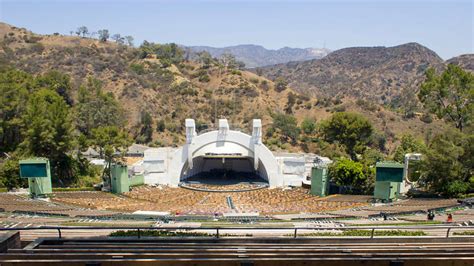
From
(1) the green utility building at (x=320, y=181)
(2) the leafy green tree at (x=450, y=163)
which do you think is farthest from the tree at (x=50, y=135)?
(2) the leafy green tree at (x=450, y=163)

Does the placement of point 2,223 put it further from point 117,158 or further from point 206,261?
point 117,158

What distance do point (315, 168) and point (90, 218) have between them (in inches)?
994

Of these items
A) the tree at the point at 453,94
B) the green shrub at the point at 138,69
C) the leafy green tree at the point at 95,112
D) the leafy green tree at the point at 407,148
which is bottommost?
the leafy green tree at the point at 407,148

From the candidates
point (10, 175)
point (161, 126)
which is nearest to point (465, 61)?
point (161, 126)

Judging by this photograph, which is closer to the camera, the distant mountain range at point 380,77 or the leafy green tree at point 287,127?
the leafy green tree at point 287,127

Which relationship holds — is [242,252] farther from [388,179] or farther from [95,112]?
[95,112]

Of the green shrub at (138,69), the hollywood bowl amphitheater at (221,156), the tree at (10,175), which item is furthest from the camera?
the green shrub at (138,69)

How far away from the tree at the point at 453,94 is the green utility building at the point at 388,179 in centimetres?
1594

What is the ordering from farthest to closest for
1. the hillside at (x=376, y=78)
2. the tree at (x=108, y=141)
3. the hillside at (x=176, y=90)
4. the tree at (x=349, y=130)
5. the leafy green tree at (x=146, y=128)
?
the hillside at (x=376, y=78) → the hillside at (x=176, y=90) → the leafy green tree at (x=146, y=128) → the tree at (x=349, y=130) → the tree at (x=108, y=141)

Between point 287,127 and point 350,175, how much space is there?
43.6 m

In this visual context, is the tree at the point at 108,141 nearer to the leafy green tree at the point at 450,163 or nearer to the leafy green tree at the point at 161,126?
the leafy green tree at the point at 450,163

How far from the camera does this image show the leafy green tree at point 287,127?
83125 mm

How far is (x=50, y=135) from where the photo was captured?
1645 inches

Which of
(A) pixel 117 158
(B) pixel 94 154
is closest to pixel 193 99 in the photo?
(B) pixel 94 154
